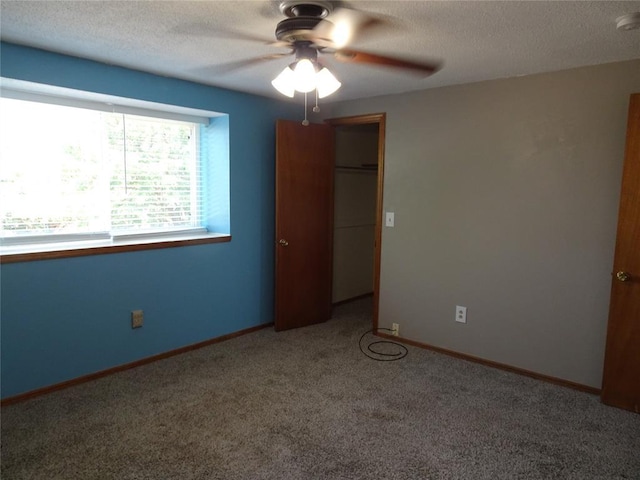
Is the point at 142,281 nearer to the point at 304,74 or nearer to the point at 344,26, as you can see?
the point at 304,74

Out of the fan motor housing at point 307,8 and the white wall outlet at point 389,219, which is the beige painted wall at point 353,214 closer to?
the white wall outlet at point 389,219

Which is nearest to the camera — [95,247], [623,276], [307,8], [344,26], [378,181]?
[307,8]

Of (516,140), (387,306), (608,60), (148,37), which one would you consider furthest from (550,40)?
(387,306)

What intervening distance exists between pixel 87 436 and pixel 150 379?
699 millimetres

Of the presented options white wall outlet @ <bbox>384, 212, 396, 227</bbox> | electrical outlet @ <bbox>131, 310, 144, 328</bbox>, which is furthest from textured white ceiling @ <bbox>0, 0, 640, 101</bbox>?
electrical outlet @ <bbox>131, 310, 144, 328</bbox>

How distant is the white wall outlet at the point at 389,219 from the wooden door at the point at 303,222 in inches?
26.1

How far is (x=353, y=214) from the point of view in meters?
5.05

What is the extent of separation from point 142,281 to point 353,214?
2.61m

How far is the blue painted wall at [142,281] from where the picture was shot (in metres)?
2.61

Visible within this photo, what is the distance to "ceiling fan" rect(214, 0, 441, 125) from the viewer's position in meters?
1.83

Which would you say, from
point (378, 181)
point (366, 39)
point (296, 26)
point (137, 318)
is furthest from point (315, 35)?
point (137, 318)

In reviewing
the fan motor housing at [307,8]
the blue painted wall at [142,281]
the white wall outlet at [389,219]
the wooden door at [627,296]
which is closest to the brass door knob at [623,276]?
the wooden door at [627,296]

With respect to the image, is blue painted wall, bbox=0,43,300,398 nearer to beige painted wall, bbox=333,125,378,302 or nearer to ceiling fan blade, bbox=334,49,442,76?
beige painted wall, bbox=333,125,378,302

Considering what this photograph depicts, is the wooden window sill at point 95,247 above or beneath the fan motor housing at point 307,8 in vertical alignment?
beneath
